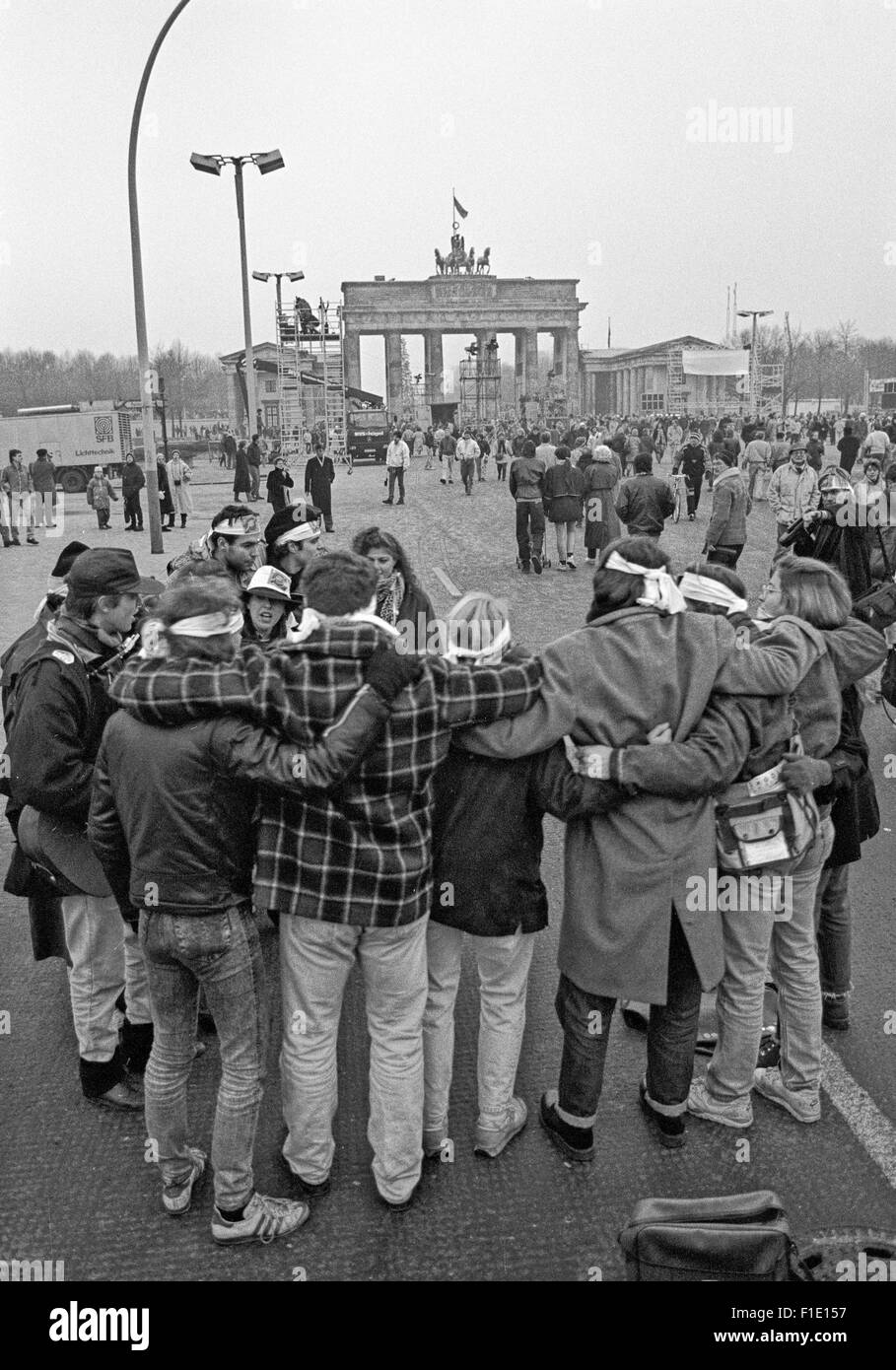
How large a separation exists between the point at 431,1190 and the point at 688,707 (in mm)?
1716

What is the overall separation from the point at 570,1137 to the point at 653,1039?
1.36 ft

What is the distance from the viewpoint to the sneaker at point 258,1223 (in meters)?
3.14

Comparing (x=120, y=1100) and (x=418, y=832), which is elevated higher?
(x=418, y=832)

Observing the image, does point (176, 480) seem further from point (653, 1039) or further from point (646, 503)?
point (653, 1039)

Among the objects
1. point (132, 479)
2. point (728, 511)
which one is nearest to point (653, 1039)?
point (728, 511)

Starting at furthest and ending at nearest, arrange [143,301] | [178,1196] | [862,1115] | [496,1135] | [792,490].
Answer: [143,301] → [792,490] → [862,1115] → [496,1135] → [178,1196]

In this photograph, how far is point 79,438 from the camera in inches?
1517

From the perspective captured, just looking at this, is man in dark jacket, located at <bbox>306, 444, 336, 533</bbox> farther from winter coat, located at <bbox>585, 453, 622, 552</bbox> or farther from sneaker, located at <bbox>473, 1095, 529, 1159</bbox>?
sneaker, located at <bbox>473, 1095, 529, 1159</bbox>

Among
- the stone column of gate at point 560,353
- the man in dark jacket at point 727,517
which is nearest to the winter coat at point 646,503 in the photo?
the man in dark jacket at point 727,517

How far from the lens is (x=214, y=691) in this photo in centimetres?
291

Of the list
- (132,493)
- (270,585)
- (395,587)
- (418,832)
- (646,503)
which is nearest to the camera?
(418,832)

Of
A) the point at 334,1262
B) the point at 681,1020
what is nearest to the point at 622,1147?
the point at 681,1020

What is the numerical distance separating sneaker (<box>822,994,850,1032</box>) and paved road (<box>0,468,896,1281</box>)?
0.16ft

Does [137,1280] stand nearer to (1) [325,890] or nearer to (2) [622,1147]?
(1) [325,890]
